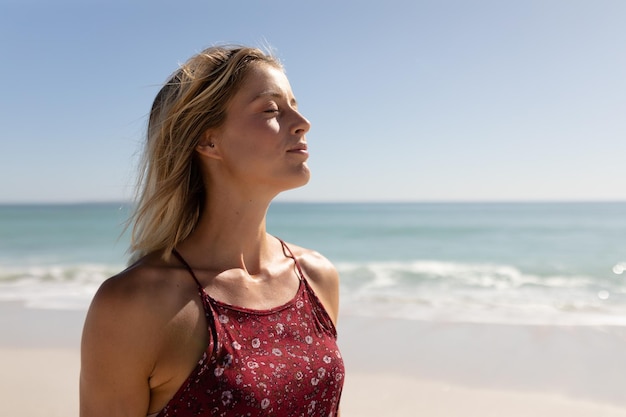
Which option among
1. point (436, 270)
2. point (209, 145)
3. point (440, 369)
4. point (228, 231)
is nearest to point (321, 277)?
point (228, 231)

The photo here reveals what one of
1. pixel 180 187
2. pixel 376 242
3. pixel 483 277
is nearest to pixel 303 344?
pixel 180 187

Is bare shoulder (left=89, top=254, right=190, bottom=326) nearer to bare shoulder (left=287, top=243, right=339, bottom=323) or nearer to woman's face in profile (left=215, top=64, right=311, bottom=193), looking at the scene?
woman's face in profile (left=215, top=64, right=311, bottom=193)

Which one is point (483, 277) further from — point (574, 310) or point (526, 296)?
point (574, 310)

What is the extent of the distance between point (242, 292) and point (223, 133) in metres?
0.60

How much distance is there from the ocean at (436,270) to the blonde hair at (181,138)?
175 mm

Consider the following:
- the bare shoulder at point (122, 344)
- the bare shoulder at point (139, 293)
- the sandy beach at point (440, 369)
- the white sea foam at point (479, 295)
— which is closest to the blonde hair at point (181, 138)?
the bare shoulder at point (139, 293)

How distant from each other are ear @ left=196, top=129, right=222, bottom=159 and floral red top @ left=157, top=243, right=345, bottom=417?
0.41 meters

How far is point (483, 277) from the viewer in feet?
53.1

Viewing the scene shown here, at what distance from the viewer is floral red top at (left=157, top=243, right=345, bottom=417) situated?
73.7 inches

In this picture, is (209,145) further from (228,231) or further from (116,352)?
(116,352)

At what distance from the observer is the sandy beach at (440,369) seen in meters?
5.45

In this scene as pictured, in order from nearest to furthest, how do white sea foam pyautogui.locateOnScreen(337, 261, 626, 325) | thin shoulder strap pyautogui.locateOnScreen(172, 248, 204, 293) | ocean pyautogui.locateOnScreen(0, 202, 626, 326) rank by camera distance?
thin shoulder strap pyautogui.locateOnScreen(172, 248, 204, 293), white sea foam pyautogui.locateOnScreen(337, 261, 626, 325), ocean pyautogui.locateOnScreen(0, 202, 626, 326)

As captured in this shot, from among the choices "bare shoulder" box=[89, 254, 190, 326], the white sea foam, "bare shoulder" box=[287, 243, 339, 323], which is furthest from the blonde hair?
the white sea foam

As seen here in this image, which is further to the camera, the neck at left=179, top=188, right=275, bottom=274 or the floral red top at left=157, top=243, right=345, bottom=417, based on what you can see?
the neck at left=179, top=188, right=275, bottom=274
